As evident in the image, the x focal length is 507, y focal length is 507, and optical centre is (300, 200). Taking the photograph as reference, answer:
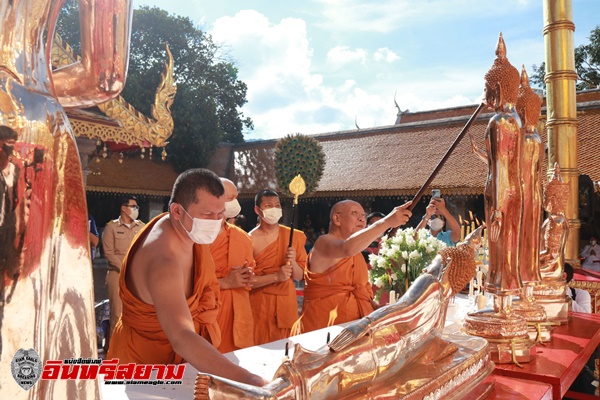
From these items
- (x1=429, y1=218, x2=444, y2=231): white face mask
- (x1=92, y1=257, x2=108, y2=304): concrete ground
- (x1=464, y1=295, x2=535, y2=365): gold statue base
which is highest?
(x1=429, y1=218, x2=444, y2=231): white face mask

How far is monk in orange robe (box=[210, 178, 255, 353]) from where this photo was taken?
2736 millimetres

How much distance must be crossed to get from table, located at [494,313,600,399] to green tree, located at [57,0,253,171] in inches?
614

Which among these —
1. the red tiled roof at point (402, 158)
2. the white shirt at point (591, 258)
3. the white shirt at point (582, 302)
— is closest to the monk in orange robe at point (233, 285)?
the white shirt at point (582, 302)

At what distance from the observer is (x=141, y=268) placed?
1613mm

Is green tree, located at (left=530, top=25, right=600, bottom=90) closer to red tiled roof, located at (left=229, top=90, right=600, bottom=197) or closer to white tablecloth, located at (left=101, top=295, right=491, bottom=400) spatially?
red tiled roof, located at (left=229, top=90, right=600, bottom=197)

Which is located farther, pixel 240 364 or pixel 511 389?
pixel 240 364

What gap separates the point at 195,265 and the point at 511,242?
1058 mm

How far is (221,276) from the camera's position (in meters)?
2.87

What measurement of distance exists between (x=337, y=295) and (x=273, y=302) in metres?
0.59

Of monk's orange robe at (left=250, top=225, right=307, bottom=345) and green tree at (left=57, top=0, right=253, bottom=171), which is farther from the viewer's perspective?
green tree at (left=57, top=0, right=253, bottom=171)

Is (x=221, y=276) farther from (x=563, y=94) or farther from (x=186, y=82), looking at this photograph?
(x=186, y=82)

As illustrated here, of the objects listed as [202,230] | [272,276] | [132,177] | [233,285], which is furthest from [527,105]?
[132,177]

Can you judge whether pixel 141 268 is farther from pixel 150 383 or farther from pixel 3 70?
pixel 3 70

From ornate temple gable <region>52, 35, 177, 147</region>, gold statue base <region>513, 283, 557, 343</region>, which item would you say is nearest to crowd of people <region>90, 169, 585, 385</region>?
gold statue base <region>513, 283, 557, 343</region>
